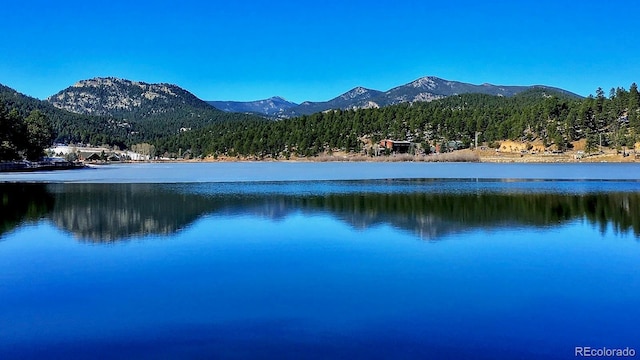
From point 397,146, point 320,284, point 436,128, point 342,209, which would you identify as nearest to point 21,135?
point 342,209

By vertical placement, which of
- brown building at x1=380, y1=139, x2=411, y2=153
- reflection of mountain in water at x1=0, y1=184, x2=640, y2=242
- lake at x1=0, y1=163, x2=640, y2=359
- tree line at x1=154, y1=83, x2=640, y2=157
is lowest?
lake at x1=0, y1=163, x2=640, y2=359

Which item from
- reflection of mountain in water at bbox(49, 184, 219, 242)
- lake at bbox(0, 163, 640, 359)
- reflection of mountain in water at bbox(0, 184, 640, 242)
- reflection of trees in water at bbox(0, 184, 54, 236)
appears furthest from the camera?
reflection of trees in water at bbox(0, 184, 54, 236)

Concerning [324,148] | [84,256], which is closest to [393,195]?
[84,256]

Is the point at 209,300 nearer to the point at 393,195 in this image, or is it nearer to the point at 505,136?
the point at 393,195

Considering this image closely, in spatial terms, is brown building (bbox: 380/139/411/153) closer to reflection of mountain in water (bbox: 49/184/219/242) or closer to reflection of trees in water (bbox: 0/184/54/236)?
reflection of mountain in water (bbox: 49/184/219/242)

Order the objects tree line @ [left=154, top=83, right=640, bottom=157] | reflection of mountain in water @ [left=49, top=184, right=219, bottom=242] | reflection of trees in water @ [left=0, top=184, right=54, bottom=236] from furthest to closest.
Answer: tree line @ [left=154, top=83, right=640, bottom=157] < reflection of trees in water @ [left=0, top=184, right=54, bottom=236] < reflection of mountain in water @ [left=49, top=184, right=219, bottom=242]

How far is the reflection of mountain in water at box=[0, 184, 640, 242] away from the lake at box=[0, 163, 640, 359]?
18 centimetres

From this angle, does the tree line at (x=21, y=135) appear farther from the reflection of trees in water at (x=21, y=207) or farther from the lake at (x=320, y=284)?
the lake at (x=320, y=284)

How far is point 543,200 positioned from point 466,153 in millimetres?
81072

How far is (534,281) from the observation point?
33.7 feet

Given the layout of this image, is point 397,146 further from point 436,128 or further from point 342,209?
point 342,209

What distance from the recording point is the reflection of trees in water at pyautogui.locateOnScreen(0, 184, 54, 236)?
19.5m

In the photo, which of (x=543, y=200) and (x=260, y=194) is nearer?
(x=543, y=200)

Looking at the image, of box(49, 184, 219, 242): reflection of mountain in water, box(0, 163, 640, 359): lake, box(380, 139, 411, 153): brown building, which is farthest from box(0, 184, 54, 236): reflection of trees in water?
box(380, 139, 411, 153): brown building
